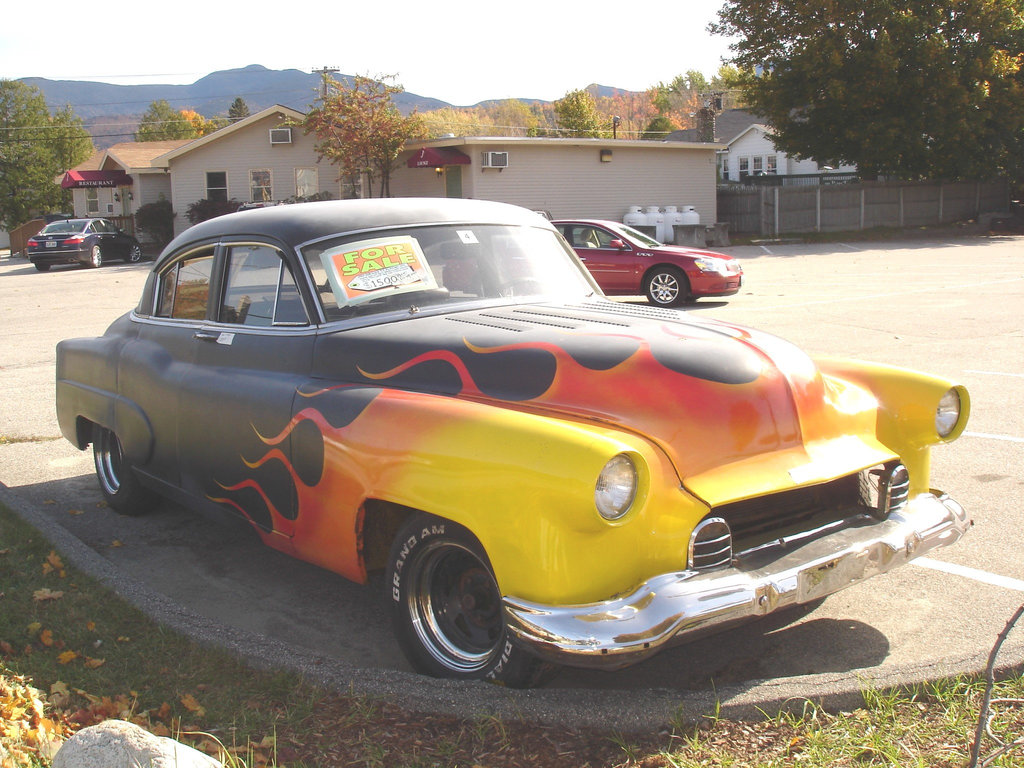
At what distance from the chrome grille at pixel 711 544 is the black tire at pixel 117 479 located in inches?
145

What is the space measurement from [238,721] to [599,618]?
1.32 meters

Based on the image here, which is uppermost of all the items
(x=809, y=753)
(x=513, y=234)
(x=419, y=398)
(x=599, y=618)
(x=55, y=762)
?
(x=513, y=234)

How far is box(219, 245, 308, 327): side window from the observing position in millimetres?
4477

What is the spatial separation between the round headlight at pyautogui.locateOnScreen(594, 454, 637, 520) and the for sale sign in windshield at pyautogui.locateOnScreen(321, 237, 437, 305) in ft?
5.65

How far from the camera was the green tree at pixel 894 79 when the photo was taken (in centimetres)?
3188

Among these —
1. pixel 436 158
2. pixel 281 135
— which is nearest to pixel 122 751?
pixel 436 158

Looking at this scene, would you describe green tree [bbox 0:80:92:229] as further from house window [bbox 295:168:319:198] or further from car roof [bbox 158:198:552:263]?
car roof [bbox 158:198:552:263]

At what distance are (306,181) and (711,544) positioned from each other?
1369 inches

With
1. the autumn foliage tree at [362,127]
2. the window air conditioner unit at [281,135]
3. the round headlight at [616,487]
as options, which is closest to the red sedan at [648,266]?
the round headlight at [616,487]

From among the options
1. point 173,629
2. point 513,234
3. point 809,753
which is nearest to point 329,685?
point 173,629

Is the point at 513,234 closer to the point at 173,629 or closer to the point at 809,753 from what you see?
the point at 173,629

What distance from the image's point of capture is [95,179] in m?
39.7

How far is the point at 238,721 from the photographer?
3.25 meters

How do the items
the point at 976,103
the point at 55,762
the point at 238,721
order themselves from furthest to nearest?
the point at 976,103 < the point at 238,721 < the point at 55,762
